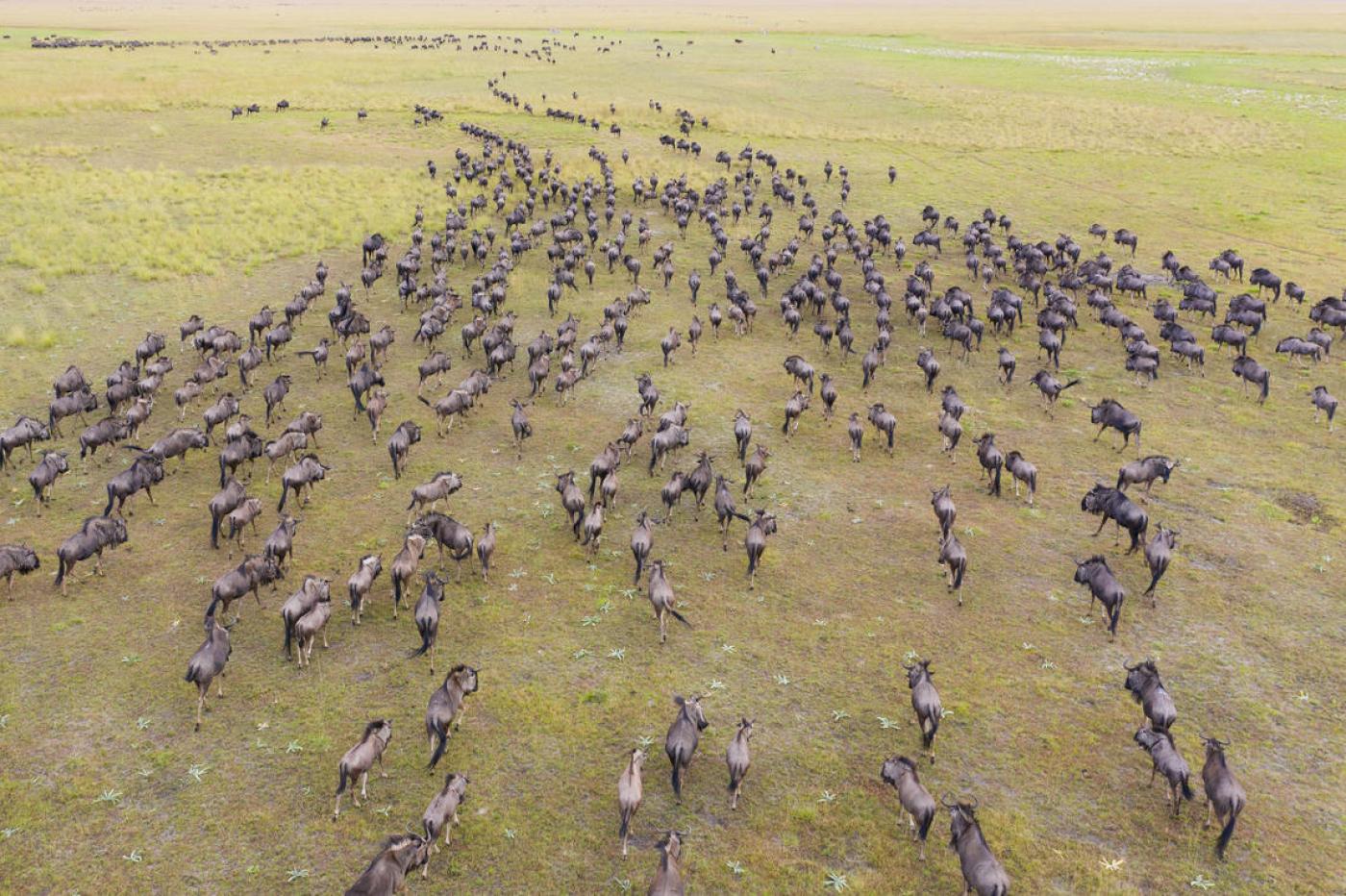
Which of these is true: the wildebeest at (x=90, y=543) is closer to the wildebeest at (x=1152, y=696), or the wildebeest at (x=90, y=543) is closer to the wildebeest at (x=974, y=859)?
the wildebeest at (x=974, y=859)

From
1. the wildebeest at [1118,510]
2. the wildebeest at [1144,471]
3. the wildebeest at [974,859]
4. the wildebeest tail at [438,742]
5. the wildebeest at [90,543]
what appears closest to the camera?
the wildebeest at [974,859]

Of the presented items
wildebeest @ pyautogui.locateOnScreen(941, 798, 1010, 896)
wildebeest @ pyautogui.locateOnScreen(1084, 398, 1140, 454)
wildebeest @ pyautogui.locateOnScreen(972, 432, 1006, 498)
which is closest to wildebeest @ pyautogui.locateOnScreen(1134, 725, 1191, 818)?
wildebeest @ pyautogui.locateOnScreen(941, 798, 1010, 896)

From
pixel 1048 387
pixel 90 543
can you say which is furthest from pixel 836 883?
pixel 1048 387

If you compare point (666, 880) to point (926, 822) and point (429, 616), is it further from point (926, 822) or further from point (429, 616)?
point (429, 616)

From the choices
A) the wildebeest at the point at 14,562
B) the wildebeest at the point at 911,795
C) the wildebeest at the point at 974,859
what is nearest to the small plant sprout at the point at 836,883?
the wildebeest at the point at 911,795

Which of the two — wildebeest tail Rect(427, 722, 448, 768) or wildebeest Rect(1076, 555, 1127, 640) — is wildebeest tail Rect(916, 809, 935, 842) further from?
wildebeest tail Rect(427, 722, 448, 768)
